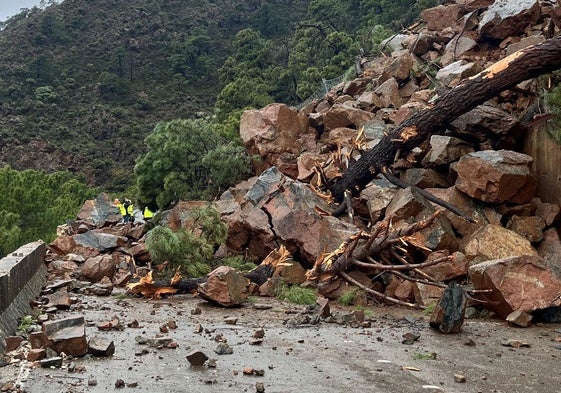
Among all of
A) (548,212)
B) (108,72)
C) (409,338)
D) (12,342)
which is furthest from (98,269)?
(108,72)

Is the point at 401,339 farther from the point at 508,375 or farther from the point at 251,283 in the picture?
the point at 251,283

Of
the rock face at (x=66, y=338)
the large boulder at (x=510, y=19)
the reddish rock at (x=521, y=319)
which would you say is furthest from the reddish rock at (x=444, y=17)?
the rock face at (x=66, y=338)

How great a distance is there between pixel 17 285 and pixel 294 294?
12.6 ft

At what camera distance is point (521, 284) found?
7.11 metres

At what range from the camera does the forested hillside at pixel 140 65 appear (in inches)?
1582

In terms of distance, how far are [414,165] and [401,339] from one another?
6135mm

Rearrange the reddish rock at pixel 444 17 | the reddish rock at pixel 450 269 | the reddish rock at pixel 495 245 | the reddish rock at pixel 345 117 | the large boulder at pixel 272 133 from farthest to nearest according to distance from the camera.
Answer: the reddish rock at pixel 444 17, the large boulder at pixel 272 133, the reddish rock at pixel 345 117, the reddish rock at pixel 495 245, the reddish rock at pixel 450 269

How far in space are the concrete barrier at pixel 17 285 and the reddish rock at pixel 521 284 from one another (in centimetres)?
532

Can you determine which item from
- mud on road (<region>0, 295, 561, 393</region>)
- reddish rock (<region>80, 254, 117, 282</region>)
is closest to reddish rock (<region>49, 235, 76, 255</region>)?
reddish rock (<region>80, 254, 117, 282</region>)

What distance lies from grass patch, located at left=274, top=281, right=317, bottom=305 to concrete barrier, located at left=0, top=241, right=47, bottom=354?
343 centimetres

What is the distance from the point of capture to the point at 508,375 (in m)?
4.85

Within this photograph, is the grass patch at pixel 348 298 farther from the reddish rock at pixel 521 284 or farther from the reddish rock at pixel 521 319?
the reddish rock at pixel 521 319

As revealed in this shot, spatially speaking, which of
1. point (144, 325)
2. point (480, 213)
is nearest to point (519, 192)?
point (480, 213)

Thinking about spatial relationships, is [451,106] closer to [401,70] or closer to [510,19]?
[401,70]
